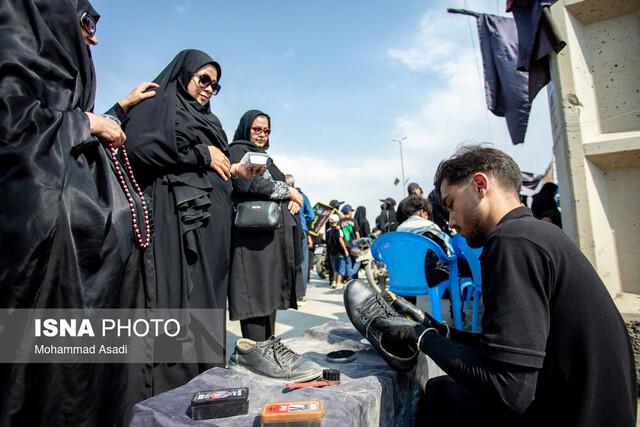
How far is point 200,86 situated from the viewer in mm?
2170

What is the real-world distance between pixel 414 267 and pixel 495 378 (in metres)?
2.39

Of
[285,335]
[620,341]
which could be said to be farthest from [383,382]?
[285,335]

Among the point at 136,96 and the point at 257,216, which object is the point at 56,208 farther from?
the point at 257,216

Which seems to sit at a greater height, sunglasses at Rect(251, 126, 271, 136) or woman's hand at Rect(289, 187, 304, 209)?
sunglasses at Rect(251, 126, 271, 136)

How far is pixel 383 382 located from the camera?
4.69 ft

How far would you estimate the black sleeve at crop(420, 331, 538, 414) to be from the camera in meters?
1.05

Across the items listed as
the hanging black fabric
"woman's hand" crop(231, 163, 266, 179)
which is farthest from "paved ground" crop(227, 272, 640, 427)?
the hanging black fabric

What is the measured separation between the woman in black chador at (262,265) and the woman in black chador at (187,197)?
14cm

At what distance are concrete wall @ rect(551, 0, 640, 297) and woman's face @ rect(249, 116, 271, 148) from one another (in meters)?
2.13

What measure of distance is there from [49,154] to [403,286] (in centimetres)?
304

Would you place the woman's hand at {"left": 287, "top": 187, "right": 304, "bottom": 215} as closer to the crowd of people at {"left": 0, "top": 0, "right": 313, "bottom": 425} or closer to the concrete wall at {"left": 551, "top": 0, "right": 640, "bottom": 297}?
the crowd of people at {"left": 0, "top": 0, "right": 313, "bottom": 425}

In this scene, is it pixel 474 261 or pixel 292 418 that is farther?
pixel 474 261

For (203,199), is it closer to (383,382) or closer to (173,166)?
(173,166)

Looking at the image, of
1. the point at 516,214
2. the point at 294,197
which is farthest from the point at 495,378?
the point at 294,197
